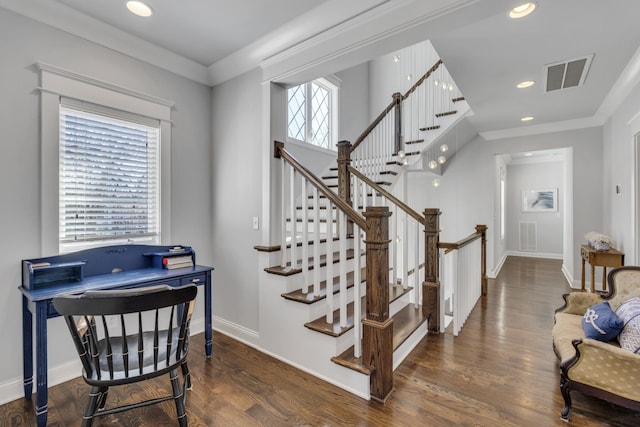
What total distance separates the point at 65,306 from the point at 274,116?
2038 millimetres

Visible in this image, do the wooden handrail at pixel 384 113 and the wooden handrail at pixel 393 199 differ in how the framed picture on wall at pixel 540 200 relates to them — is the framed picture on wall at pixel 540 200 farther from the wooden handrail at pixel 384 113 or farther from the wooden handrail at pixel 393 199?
the wooden handrail at pixel 393 199

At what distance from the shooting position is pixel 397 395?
6.69 feet

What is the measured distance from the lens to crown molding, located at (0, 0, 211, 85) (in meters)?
2.06

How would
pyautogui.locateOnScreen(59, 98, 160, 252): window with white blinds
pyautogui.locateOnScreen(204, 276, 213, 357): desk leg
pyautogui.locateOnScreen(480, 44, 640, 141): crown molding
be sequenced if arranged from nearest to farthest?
pyautogui.locateOnScreen(59, 98, 160, 252): window with white blinds
pyautogui.locateOnScreen(204, 276, 213, 357): desk leg
pyautogui.locateOnScreen(480, 44, 640, 141): crown molding

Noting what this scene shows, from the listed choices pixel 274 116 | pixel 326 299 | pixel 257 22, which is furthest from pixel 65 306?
pixel 257 22

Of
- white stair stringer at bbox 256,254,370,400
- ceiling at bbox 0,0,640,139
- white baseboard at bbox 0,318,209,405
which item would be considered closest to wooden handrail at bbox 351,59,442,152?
ceiling at bbox 0,0,640,139

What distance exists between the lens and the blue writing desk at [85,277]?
173 cm

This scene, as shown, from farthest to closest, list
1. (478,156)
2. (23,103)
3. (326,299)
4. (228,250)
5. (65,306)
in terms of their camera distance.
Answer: (478,156) → (228,250) → (326,299) → (23,103) → (65,306)

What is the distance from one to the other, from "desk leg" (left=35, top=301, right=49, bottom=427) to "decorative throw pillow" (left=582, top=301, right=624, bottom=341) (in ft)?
11.5

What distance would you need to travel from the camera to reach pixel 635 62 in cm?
285

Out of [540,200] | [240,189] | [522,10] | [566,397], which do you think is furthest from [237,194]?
[540,200]

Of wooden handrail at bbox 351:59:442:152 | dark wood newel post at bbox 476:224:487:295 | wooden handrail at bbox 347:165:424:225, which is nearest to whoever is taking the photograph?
wooden handrail at bbox 347:165:424:225

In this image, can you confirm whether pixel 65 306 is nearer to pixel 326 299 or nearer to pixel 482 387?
pixel 326 299

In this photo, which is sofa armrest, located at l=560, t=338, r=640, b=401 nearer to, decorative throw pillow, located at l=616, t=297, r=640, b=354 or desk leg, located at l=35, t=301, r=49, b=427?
decorative throw pillow, located at l=616, t=297, r=640, b=354
